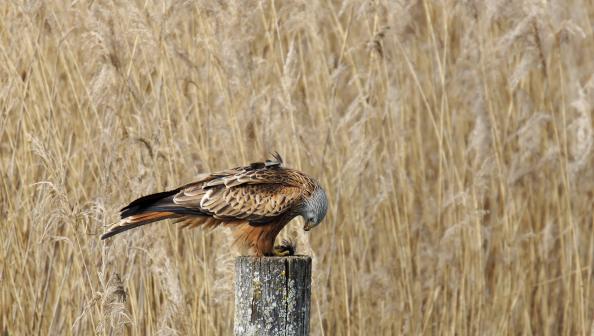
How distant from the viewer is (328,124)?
4652 millimetres

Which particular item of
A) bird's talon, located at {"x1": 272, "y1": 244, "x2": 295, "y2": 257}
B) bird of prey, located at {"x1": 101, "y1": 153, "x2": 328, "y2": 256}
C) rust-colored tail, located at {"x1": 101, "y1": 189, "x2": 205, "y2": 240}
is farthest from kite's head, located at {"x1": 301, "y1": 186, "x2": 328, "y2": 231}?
rust-colored tail, located at {"x1": 101, "y1": 189, "x2": 205, "y2": 240}

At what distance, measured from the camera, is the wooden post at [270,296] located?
117 inches

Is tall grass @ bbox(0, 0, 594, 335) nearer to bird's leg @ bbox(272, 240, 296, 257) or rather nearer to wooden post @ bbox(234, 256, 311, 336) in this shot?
bird's leg @ bbox(272, 240, 296, 257)

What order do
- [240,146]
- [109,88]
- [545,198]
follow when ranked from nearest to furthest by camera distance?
[109,88], [240,146], [545,198]

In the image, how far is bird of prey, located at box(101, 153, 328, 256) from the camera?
3.58 meters

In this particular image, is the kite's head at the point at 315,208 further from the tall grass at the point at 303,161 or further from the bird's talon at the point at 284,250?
the tall grass at the point at 303,161

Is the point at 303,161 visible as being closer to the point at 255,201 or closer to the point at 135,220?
the point at 255,201

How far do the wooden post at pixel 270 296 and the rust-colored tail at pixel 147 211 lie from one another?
53 cm

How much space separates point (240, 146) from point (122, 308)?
1199 millimetres

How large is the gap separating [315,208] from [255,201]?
0.74 feet

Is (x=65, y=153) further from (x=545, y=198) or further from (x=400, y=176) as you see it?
(x=545, y=198)

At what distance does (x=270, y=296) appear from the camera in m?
2.98

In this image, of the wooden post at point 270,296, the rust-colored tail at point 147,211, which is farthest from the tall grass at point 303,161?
the wooden post at point 270,296

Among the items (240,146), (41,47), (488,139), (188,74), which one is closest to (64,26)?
(41,47)
